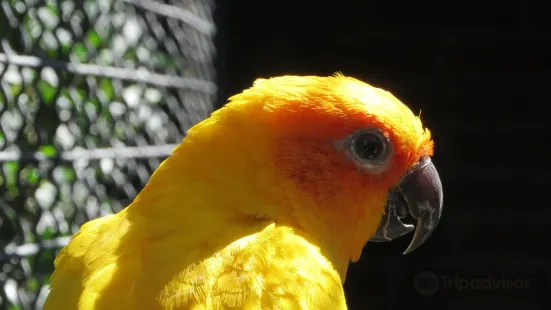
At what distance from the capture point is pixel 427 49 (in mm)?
3742

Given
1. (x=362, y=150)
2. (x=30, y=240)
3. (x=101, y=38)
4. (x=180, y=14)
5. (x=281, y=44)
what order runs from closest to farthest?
(x=362, y=150)
(x=30, y=240)
(x=101, y=38)
(x=180, y=14)
(x=281, y=44)

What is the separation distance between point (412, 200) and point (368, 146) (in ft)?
0.71

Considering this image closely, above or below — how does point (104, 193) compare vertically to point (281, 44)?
below

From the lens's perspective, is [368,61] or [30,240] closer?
[30,240]

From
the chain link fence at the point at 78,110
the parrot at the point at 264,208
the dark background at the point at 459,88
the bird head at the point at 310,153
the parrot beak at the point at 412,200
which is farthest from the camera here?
the dark background at the point at 459,88

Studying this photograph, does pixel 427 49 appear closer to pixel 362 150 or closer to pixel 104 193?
pixel 104 193

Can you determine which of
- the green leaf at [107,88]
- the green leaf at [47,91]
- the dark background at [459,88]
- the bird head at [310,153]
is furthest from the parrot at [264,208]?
the dark background at [459,88]

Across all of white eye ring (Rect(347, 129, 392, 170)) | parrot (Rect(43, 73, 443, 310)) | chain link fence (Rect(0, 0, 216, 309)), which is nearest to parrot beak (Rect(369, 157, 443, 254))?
parrot (Rect(43, 73, 443, 310))

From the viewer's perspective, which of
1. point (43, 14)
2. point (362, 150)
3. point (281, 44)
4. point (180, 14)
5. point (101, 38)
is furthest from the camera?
point (281, 44)

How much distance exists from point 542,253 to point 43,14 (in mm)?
2875

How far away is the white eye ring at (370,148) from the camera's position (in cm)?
158

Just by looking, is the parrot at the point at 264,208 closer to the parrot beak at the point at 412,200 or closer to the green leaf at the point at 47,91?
the parrot beak at the point at 412,200

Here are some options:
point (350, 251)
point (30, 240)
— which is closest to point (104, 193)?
point (30, 240)

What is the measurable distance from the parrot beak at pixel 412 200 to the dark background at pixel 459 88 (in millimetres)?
1993
